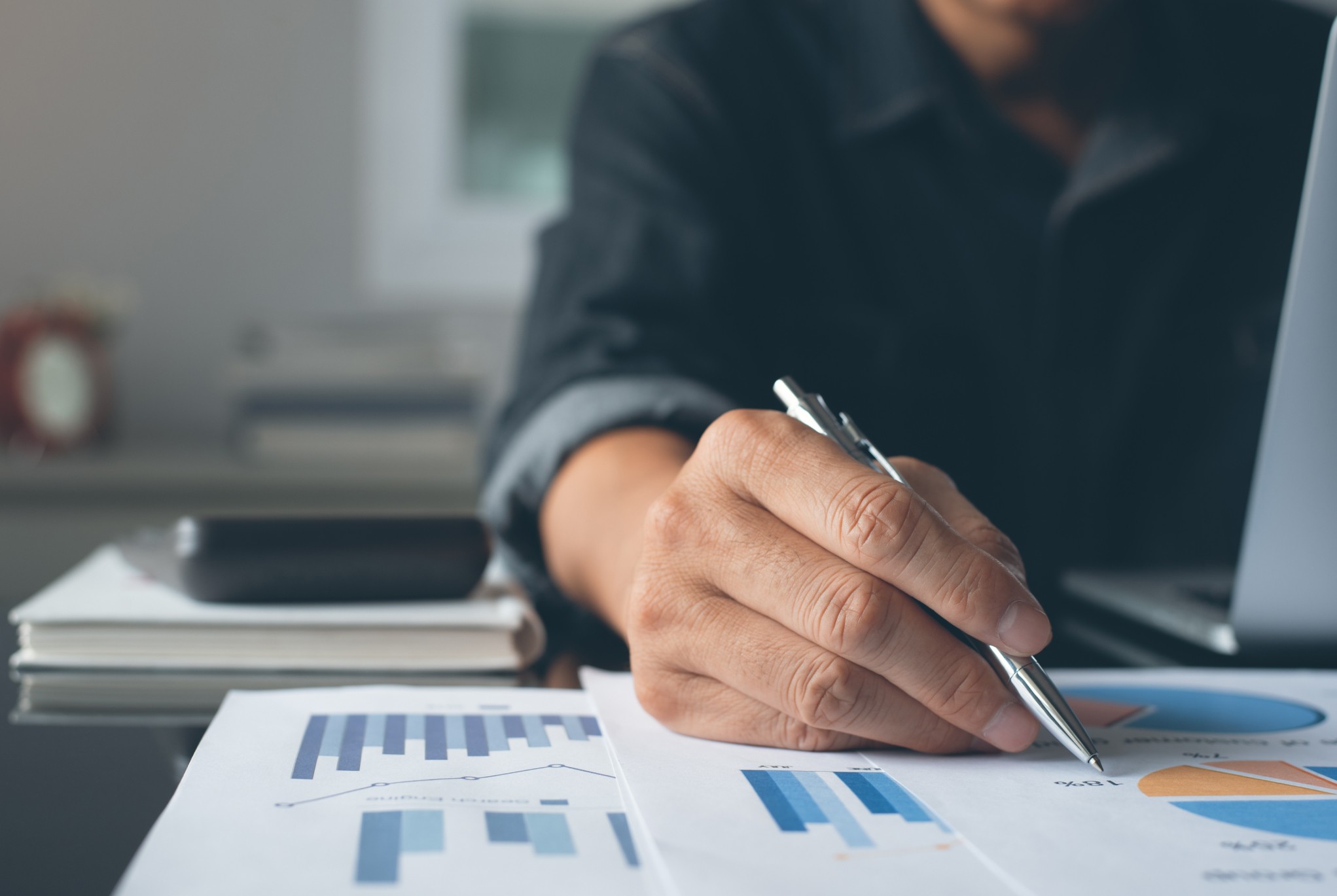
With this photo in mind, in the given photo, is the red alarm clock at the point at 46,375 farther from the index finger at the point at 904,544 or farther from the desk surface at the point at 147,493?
the index finger at the point at 904,544

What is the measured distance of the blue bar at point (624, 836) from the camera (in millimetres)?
290

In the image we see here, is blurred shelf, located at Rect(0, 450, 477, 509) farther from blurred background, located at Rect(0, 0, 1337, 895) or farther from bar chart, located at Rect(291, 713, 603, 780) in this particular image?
bar chart, located at Rect(291, 713, 603, 780)

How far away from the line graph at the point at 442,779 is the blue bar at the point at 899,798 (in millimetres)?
83

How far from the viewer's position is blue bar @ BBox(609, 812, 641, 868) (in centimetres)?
29

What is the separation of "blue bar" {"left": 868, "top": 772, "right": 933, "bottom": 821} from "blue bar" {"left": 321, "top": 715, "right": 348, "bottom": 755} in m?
0.17

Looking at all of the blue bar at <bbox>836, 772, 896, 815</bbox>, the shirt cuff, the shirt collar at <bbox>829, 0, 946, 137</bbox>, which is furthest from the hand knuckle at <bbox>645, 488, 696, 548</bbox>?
the shirt collar at <bbox>829, 0, 946, 137</bbox>

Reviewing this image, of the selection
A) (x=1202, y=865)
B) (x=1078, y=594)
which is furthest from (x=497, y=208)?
(x=1202, y=865)

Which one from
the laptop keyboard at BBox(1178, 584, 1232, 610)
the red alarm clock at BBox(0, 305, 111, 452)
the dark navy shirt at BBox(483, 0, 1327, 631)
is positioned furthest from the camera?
the red alarm clock at BBox(0, 305, 111, 452)

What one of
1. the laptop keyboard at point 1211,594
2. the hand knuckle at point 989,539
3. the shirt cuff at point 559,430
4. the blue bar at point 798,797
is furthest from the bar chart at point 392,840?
the laptop keyboard at point 1211,594

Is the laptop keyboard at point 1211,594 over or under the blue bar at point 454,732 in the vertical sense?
under

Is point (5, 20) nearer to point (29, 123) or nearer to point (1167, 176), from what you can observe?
point (29, 123)

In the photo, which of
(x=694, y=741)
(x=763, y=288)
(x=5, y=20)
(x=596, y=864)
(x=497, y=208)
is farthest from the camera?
(x=497, y=208)

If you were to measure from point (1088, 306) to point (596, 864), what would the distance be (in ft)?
2.71

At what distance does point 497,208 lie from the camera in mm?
1992
